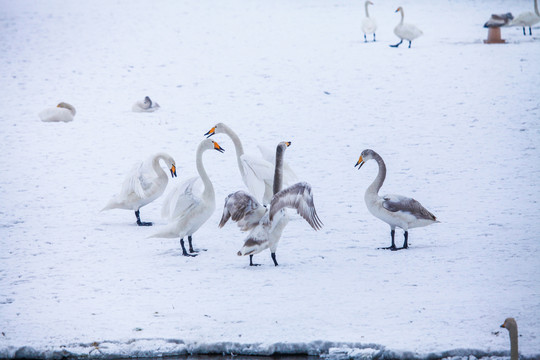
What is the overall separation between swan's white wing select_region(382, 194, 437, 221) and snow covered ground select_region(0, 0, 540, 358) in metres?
0.32

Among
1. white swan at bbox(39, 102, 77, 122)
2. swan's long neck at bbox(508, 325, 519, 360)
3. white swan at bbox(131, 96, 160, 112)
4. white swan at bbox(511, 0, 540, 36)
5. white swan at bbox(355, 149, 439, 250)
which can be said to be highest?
white swan at bbox(511, 0, 540, 36)

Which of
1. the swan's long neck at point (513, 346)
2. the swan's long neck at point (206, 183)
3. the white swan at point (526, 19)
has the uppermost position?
the white swan at point (526, 19)

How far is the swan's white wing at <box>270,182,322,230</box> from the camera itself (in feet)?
21.0

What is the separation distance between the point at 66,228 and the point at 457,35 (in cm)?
1144

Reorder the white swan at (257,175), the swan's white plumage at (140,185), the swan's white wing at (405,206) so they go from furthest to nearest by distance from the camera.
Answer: the swan's white plumage at (140,185)
the white swan at (257,175)
the swan's white wing at (405,206)

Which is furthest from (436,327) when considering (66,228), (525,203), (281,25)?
(281,25)

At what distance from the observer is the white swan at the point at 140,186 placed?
26.0ft

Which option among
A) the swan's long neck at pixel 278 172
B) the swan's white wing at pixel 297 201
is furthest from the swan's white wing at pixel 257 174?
the swan's white wing at pixel 297 201

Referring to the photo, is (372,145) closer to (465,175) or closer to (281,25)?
(465,175)

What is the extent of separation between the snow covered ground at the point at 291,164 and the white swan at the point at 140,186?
0.27 metres

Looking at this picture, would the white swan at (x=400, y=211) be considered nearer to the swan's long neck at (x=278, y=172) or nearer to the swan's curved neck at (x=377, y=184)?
the swan's curved neck at (x=377, y=184)

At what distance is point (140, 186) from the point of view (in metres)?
7.84

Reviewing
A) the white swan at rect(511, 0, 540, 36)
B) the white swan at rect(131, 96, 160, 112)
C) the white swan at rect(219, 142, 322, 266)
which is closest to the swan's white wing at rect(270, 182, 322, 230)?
the white swan at rect(219, 142, 322, 266)

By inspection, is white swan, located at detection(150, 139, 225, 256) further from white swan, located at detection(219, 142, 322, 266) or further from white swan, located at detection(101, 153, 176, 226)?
white swan, located at detection(101, 153, 176, 226)
